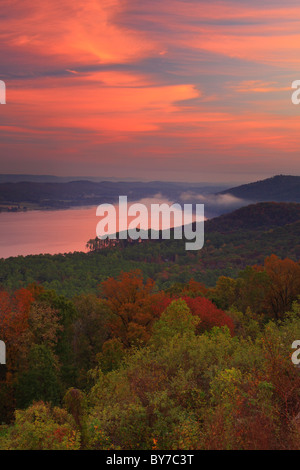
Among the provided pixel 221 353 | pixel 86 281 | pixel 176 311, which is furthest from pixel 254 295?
pixel 86 281

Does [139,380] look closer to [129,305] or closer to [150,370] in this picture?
[150,370]

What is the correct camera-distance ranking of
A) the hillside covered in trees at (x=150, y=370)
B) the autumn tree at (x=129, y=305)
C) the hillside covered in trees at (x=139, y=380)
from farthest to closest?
the autumn tree at (x=129, y=305), the hillside covered in trees at (x=150, y=370), the hillside covered in trees at (x=139, y=380)

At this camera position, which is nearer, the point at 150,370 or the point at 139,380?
the point at 139,380

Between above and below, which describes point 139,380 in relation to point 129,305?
below

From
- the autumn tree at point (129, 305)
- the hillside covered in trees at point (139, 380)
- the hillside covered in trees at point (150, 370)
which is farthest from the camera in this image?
the autumn tree at point (129, 305)

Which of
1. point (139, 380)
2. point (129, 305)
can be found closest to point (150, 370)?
point (139, 380)

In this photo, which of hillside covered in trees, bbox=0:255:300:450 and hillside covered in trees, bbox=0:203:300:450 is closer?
hillside covered in trees, bbox=0:255:300:450

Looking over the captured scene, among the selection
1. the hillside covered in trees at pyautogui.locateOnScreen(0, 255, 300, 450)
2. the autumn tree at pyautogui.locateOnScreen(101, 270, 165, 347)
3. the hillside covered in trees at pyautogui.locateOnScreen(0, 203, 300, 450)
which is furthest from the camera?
the autumn tree at pyautogui.locateOnScreen(101, 270, 165, 347)

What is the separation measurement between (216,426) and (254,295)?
41577 mm

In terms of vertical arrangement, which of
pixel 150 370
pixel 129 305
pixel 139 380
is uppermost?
pixel 129 305

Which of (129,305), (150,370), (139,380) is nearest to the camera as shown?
(139,380)

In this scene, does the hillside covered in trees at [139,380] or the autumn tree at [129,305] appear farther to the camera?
the autumn tree at [129,305]

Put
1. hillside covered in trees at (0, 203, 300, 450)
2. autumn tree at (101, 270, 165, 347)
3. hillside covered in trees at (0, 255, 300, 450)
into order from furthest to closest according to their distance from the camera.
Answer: autumn tree at (101, 270, 165, 347), hillside covered in trees at (0, 203, 300, 450), hillside covered in trees at (0, 255, 300, 450)

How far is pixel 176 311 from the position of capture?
32.9m
